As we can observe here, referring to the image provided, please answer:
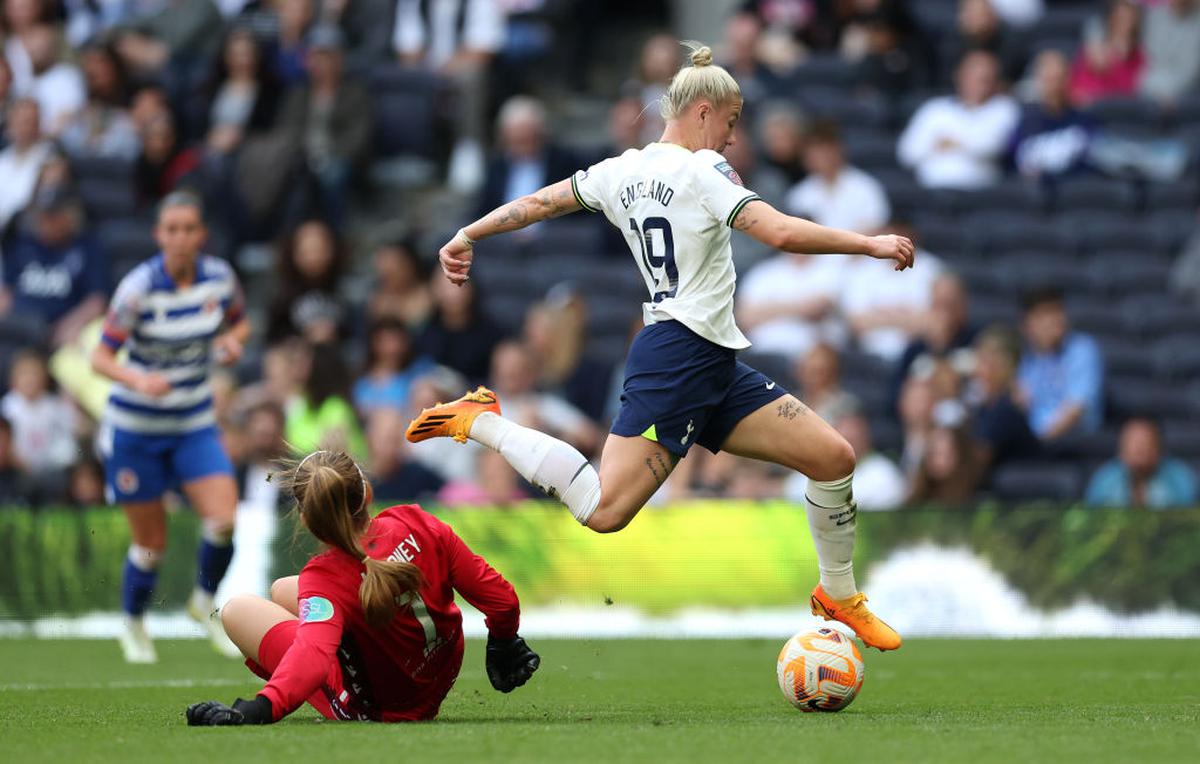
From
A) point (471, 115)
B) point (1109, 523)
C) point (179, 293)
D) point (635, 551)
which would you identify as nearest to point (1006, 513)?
point (1109, 523)

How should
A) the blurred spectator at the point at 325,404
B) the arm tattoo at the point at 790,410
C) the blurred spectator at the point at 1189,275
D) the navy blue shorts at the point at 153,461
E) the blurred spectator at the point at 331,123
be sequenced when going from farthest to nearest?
the blurred spectator at the point at 331,123, the blurred spectator at the point at 1189,275, the blurred spectator at the point at 325,404, the navy blue shorts at the point at 153,461, the arm tattoo at the point at 790,410

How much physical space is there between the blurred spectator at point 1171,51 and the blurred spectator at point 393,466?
23.3ft

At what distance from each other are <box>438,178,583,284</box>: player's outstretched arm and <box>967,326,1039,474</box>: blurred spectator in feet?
19.8

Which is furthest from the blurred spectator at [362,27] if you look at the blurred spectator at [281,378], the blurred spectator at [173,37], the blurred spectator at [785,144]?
the blurred spectator at [785,144]

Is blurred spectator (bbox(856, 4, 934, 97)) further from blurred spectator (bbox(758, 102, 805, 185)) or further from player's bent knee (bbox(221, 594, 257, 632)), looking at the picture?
player's bent knee (bbox(221, 594, 257, 632))

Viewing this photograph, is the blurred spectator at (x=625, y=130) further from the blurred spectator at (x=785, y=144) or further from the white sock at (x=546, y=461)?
the white sock at (x=546, y=461)

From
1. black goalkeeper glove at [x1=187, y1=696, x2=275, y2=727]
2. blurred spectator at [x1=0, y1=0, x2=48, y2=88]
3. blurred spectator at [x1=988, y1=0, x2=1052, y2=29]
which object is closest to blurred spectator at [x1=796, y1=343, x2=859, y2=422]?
blurred spectator at [x1=988, y1=0, x2=1052, y2=29]

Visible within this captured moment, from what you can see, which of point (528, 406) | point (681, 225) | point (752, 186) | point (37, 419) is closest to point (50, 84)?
point (37, 419)

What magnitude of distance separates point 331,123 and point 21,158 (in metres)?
2.94

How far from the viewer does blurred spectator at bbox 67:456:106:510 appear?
1425 centimetres

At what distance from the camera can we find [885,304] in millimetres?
14898

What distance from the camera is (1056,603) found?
1256cm

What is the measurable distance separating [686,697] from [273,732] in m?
2.39

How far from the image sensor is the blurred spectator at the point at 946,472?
13.1m
